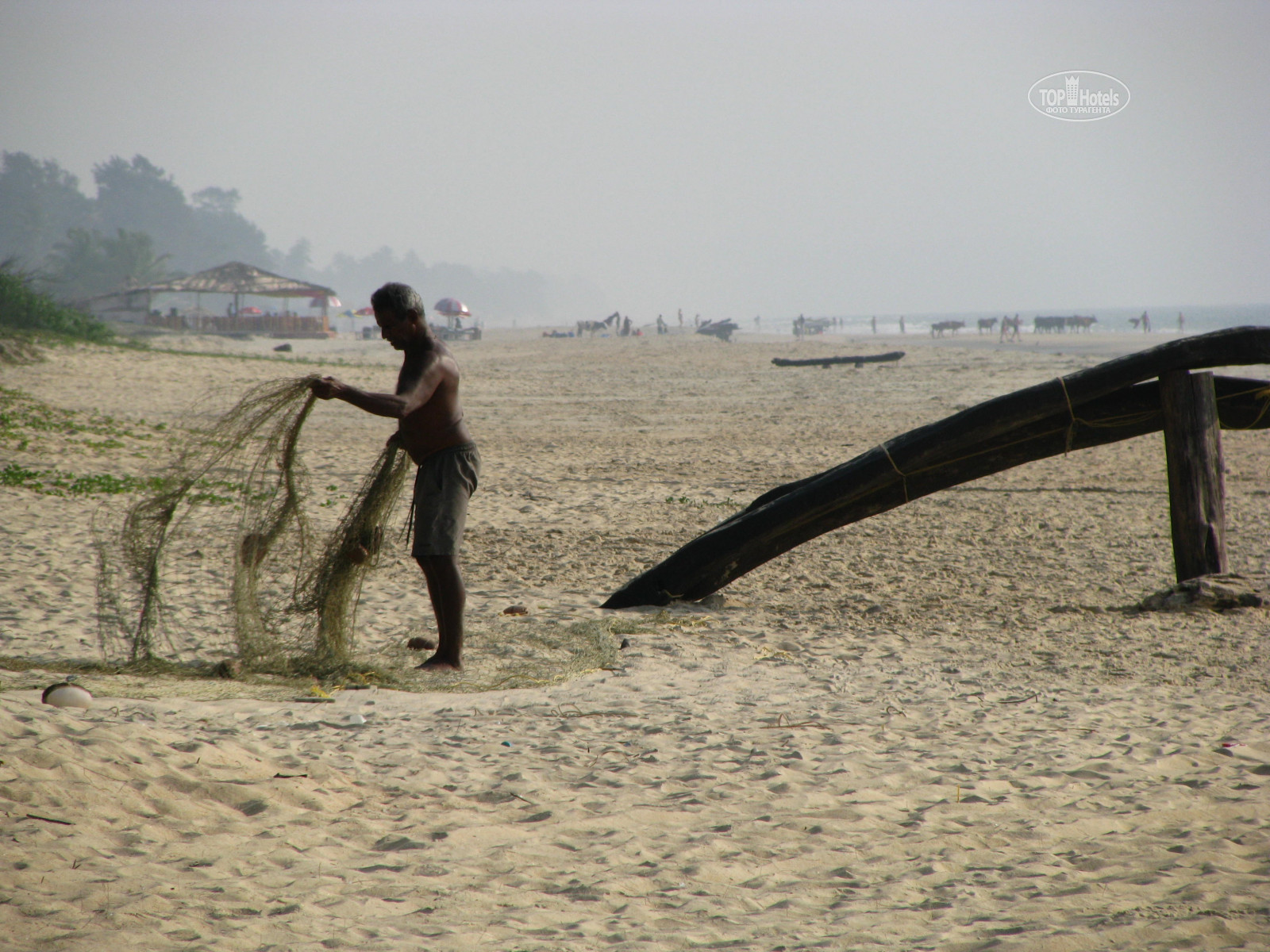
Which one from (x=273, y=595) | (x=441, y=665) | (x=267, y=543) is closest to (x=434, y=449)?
(x=267, y=543)

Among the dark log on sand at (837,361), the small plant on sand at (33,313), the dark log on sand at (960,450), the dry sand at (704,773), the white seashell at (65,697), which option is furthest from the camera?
the dark log on sand at (837,361)

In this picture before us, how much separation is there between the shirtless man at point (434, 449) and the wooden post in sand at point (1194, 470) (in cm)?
460

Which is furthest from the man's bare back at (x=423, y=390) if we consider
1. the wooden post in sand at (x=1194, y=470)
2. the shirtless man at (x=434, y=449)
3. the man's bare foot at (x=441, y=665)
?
the wooden post in sand at (x=1194, y=470)

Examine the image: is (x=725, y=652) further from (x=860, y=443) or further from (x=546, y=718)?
(x=860, y=443)

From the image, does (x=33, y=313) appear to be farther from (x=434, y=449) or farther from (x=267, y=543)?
(x=434, y=449)

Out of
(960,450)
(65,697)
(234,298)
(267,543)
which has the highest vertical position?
(234,298)

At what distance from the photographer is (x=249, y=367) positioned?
23.0m

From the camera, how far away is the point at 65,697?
3.83m

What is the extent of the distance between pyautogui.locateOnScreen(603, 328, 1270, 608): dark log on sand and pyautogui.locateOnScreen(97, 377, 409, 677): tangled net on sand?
2.02m

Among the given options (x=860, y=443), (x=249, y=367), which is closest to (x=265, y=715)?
(x=860, y=443)

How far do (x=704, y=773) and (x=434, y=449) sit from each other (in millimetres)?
2029

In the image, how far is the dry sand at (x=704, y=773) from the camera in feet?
8.68

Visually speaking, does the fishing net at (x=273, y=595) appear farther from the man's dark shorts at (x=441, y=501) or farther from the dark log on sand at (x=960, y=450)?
the dark log on sand at (x=960, y=450)

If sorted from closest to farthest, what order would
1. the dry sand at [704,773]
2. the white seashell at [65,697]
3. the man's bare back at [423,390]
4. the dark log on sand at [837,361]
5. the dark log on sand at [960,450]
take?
the dry sand at [704,773] < the white seashell at [65,697] < the man's bare back at [423,390] < the dark log on sand at [960,450] < the dark log on sand at [837,361]
